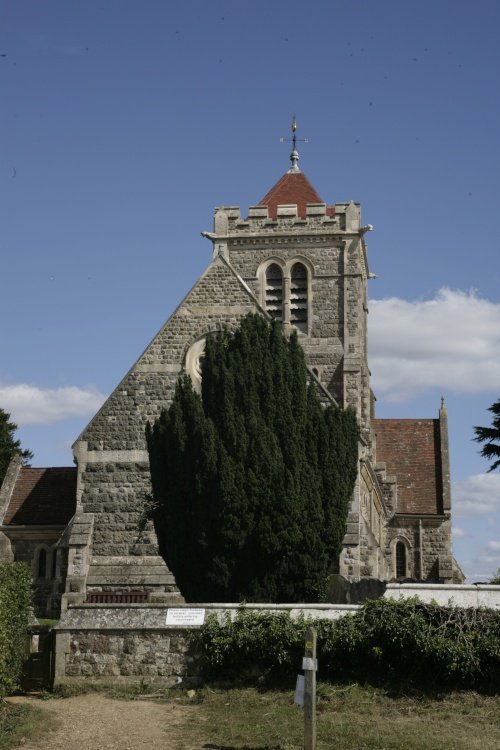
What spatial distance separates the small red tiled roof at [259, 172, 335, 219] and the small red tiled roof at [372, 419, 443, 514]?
34.1ft

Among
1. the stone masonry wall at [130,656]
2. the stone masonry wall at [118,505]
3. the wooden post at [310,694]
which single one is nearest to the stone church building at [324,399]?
the stone masonry wall at [118,505]

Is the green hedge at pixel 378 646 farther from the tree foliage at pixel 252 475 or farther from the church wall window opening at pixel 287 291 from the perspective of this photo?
the church wall window opening at pixel 287 291

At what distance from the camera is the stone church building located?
25.3 meters

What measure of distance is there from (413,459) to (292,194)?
480 inches

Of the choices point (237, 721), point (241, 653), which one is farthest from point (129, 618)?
point (237, 721)

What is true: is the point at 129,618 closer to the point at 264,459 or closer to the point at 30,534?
the point at 264,459

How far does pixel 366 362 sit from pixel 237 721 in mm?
28298

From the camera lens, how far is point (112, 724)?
1389cm

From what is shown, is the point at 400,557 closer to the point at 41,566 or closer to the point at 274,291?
the point at 274,291

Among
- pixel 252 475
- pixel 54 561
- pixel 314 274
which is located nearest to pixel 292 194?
pixel 314 274

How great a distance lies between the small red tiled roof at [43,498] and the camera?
2914cm

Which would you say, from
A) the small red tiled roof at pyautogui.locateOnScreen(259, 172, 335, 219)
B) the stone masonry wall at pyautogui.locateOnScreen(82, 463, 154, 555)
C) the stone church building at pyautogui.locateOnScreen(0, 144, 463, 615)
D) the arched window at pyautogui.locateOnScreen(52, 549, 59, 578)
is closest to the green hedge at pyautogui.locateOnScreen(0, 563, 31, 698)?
the stone church building at pyautogui.locateOnScreen(0, 144, 463, 615)

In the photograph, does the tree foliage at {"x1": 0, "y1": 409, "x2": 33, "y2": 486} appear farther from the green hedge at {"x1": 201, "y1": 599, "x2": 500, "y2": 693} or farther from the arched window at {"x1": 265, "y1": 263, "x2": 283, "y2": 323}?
the green hedge at {"x1": 201, "y1": 599, "x2": 500, "y2": 693}

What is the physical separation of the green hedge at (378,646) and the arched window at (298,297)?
900 inches
